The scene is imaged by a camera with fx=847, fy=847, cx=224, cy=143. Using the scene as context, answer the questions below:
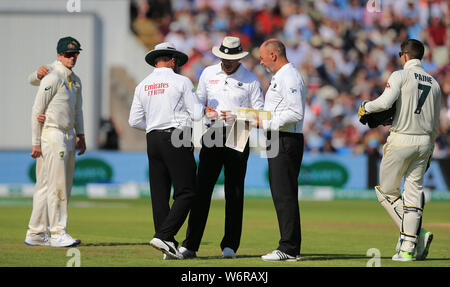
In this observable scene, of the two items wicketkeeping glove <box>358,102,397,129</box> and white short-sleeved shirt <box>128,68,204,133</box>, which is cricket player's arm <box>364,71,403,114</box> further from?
Answer: white short-sleeved shirt <box>128,68,204,133</box>

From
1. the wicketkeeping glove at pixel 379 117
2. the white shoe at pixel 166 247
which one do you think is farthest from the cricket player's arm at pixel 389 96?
the white shoe at pixel 166 247

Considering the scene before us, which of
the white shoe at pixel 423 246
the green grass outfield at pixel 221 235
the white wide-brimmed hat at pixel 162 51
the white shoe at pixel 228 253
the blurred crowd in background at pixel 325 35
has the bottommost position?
the green grass outfield at pixel 221 235

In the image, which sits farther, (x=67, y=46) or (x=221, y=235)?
(x=221, y=235)

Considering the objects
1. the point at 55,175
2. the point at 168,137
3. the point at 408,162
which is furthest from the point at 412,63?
the point at 55,175

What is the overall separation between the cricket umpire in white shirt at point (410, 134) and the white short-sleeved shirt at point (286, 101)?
3.18 ft

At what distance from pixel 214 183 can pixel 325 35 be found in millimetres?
20341

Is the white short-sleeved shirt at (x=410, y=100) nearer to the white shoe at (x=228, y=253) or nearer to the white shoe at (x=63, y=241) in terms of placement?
the white shoe at (x=228, y=253)

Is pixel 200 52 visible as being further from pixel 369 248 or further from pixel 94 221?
pixel 369 248

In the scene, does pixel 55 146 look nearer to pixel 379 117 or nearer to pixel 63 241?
pixel 63 241

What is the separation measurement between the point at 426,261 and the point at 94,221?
319 inches

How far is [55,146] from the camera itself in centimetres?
1109

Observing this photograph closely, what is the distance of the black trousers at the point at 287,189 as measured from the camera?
31.8 feet
